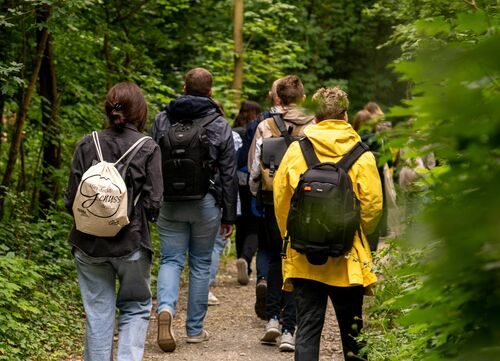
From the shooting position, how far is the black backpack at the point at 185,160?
6859 millimetres

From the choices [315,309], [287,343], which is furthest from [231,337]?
[315,309]

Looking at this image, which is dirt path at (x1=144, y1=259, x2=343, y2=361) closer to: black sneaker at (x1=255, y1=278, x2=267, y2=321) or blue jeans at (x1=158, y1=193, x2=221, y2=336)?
black sneaker at (x1=255, y1=278, x2=267, y2=321)

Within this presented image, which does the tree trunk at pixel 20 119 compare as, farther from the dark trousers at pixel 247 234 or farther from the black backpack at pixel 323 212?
the black backpack at pixel 323 212

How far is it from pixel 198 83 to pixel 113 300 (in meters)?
2.38

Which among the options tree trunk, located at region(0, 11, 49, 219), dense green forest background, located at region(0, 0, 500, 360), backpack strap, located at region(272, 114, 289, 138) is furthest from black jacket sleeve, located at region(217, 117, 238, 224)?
tree trunk, located at region(0, 11, 49, 219)

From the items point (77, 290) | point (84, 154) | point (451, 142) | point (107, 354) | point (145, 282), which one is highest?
point (451, 142)

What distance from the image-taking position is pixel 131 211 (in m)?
5.19

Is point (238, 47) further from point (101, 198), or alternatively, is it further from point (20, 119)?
point (101, 198)

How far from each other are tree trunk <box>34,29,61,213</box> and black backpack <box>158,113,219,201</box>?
150 inches

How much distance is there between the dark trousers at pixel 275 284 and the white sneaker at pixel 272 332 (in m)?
0.06

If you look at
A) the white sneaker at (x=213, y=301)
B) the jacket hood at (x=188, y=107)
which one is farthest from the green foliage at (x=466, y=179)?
the white sneaker at (x=213, y=301)

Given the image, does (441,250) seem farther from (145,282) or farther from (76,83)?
(76,83)

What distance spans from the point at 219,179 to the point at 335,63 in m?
21.9

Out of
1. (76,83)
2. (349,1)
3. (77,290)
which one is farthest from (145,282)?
(349,1)
